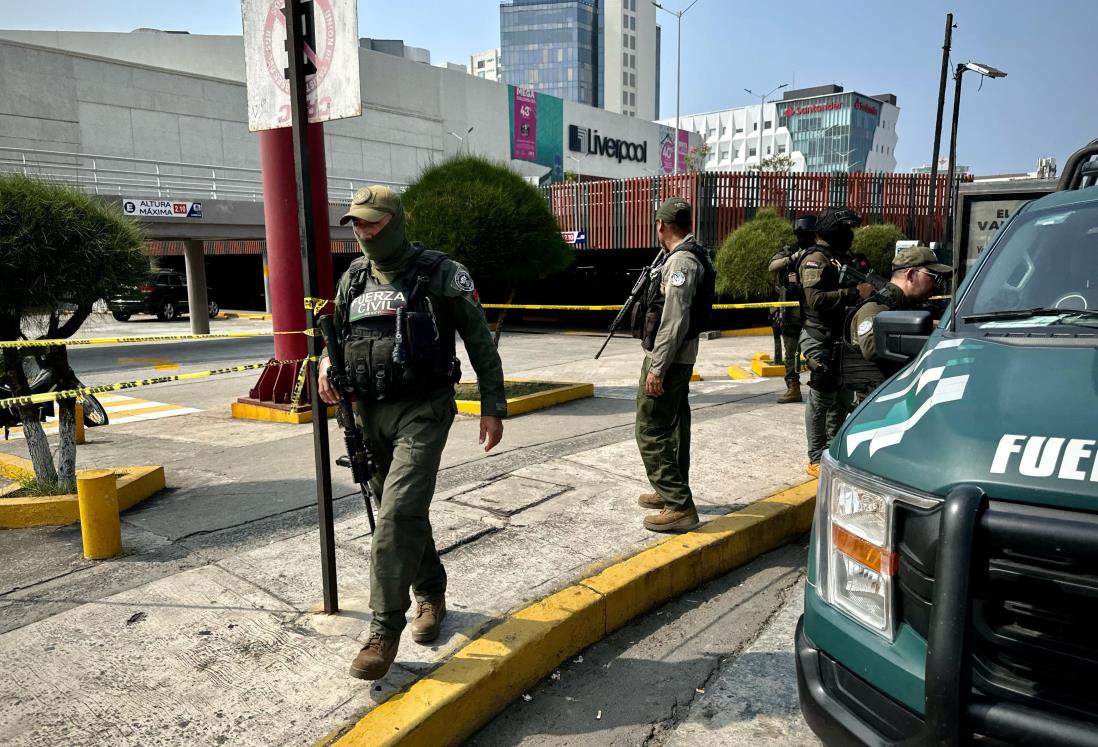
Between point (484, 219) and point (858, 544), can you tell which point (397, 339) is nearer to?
point (858, 544)

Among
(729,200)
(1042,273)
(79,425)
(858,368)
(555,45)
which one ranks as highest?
(555,45)

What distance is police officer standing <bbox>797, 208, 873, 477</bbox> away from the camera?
218 inches

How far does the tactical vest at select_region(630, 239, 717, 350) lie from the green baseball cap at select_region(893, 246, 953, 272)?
1.19 m

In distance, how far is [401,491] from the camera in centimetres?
291

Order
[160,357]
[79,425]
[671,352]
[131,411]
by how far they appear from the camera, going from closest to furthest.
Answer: [671,352] → [79,425] → [131,411] → [160,357]

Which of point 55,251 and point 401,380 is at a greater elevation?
point 55,251

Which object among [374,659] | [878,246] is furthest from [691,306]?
[878,246]

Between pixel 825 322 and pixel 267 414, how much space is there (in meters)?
6.19

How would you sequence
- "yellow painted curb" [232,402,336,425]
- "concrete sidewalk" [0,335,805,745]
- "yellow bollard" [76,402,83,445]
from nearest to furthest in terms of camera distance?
"concrete sidewalk" [0,335,805,745] → "yellow bollard" [76,402,83,445] → "yellow painted curb" [232,402,336,425]

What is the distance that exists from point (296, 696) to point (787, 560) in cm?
296

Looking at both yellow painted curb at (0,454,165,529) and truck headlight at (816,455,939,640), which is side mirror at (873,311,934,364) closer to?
truck headlight at (816,455,939,640)

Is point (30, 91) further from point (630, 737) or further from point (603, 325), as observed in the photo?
point (630, 737)

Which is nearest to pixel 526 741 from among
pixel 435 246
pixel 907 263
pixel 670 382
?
pixel 670 382

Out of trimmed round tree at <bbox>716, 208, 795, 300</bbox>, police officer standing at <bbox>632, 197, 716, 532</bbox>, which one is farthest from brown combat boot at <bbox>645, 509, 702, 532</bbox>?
trimmed round tree at <bbox>716, 208, 795, 300</bbox>
